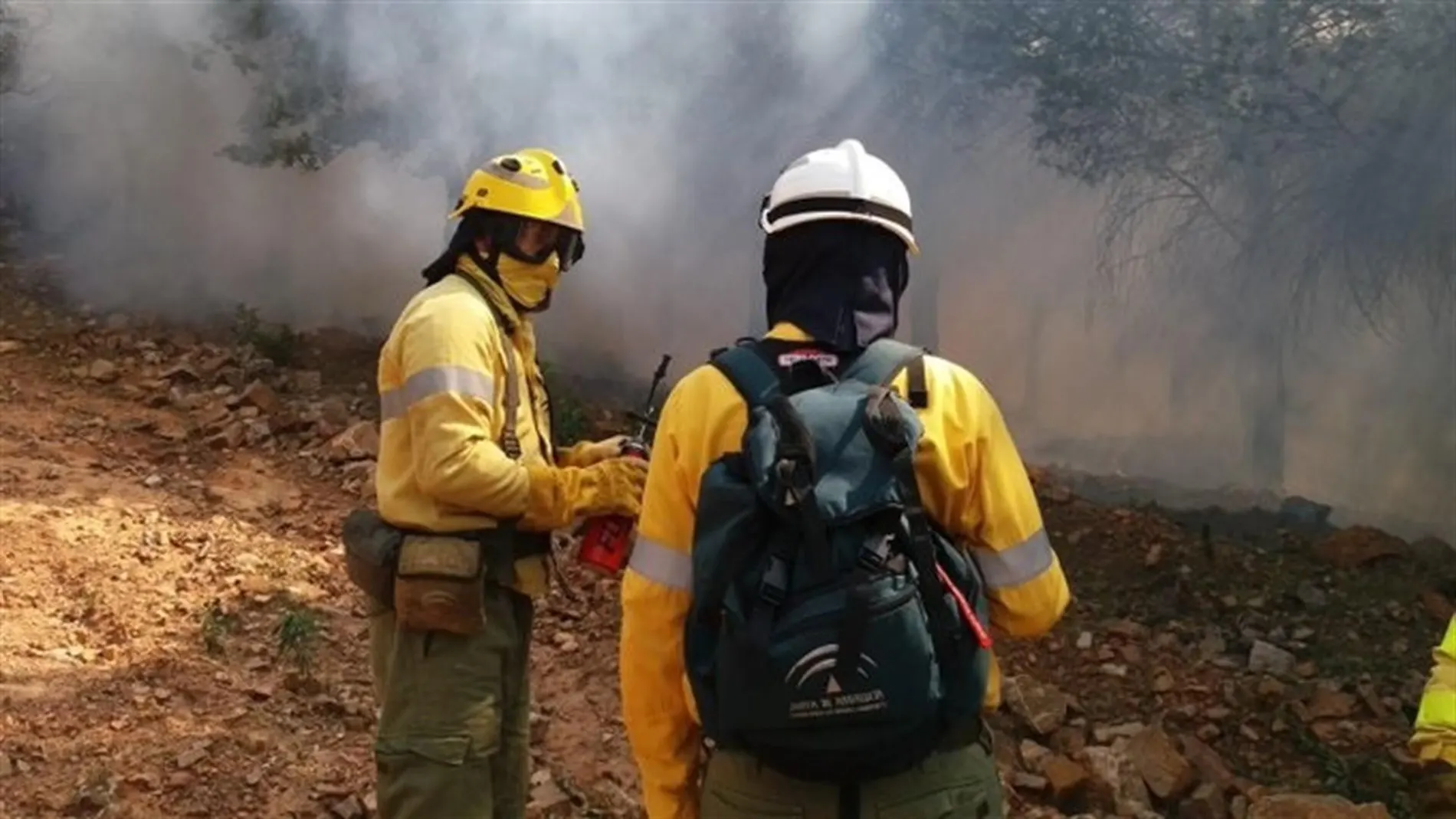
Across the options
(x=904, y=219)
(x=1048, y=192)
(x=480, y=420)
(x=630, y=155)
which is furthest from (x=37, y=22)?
(x=904, y=219)

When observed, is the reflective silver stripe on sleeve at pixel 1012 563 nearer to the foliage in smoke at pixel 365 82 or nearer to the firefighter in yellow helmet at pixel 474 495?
the firefighter in yellow helmet at pixel 474 495

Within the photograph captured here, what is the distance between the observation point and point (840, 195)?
2.04m

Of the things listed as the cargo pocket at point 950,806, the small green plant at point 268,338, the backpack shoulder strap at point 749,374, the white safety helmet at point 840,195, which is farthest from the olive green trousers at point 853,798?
the small green plant at point 268,338

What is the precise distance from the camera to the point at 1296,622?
5.51m

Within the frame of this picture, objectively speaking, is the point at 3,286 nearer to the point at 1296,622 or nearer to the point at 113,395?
the point at 113,395

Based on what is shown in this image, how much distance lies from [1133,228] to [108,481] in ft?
16.6

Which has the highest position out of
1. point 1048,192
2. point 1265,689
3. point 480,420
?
point 1048,192

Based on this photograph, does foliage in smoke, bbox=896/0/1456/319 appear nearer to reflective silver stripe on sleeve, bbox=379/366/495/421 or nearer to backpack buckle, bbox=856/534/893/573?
reflective silver stripe on sleeve, bbox=379/366/495/421

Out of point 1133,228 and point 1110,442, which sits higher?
point 1133,228

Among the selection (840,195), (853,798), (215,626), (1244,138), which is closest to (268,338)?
(215,626)

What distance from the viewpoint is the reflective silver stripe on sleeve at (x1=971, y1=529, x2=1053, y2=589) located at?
6.93 ft

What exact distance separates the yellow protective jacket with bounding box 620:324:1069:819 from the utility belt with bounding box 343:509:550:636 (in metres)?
0.78

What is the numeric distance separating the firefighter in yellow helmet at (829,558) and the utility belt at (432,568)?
0.79 m

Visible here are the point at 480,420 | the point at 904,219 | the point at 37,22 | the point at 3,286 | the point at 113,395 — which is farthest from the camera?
the point at 37,22
